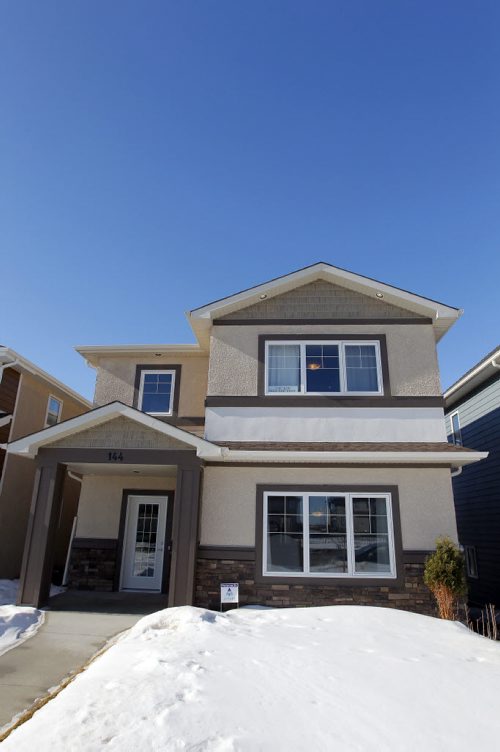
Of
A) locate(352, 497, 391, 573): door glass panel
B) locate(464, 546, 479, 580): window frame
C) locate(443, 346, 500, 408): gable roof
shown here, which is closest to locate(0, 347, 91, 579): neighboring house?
locate(352, 497, 391, 573): door glass panel

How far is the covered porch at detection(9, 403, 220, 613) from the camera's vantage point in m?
8.98

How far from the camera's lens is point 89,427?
379 inches

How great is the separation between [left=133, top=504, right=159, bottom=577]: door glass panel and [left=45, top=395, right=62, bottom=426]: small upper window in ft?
17.3

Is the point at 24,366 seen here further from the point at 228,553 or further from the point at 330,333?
the point at 330,333

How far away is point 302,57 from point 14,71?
591 centimetres

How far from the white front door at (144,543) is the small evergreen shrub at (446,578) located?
613 cm

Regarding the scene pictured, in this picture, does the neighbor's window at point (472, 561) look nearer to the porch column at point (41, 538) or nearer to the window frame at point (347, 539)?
the window frame at point (347, 539)

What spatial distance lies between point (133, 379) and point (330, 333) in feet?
17.3

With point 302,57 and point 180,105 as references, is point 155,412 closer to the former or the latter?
point 180,105

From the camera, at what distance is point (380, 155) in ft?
37.1

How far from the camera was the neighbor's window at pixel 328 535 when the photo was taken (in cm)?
898

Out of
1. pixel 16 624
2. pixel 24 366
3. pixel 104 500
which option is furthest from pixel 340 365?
pixel 24 366

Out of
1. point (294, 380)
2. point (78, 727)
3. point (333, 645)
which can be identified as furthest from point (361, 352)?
point (78, 727)

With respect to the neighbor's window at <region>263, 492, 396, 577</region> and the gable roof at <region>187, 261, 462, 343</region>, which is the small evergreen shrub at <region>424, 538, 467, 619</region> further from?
the gable roof at <region>187, 261, 462, 343</region>
